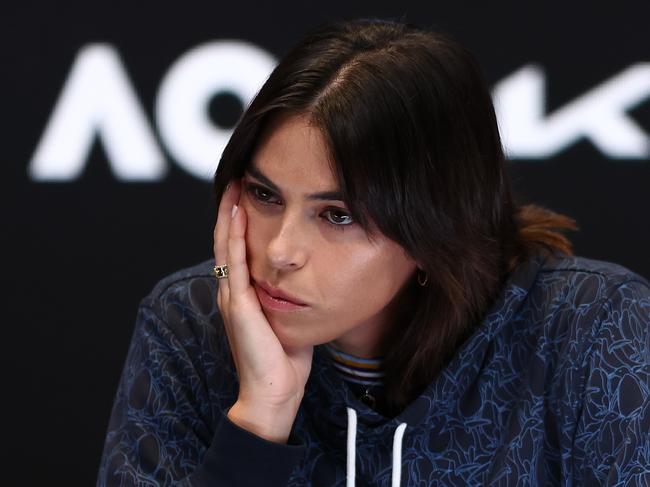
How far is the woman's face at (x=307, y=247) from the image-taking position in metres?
1.40

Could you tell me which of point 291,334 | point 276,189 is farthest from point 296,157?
point 291,334

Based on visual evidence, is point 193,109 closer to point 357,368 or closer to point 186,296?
point 186,296

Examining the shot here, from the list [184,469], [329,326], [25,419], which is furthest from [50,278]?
[329,326]

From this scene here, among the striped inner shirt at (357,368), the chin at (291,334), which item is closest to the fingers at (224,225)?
the chin at (291,334)

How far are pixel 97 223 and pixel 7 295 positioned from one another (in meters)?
0.27

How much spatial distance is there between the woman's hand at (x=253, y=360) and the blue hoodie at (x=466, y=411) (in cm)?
4

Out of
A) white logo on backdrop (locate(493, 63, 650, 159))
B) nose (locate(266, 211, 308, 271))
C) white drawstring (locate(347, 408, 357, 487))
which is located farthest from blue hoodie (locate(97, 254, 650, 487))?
white logo on backdrop (locate(493, 63, 650, 159))

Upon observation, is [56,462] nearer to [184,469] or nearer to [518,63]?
[184,469]

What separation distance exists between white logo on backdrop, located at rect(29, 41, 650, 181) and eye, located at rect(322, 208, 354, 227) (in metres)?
1.07

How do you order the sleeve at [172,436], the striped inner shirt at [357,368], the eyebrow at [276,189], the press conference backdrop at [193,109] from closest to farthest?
1. the eyebrow at [276,189]
2. the sleeve at [172,436]
3. the striped inner shirt at [357,368]
4. the press conference backdrop at [193,109]

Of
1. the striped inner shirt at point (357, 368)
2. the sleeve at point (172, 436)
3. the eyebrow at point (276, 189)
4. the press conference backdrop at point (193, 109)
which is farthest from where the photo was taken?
the press conference backdrop at point (193, 109)

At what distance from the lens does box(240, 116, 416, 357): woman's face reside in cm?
140

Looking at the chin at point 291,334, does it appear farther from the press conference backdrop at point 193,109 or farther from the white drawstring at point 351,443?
the press conference backdrop at point 193,109

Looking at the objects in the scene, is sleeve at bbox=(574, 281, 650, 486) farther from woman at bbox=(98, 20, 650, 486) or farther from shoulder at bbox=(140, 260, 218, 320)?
shoulder at bbox=(140, 260, 218, 320)
